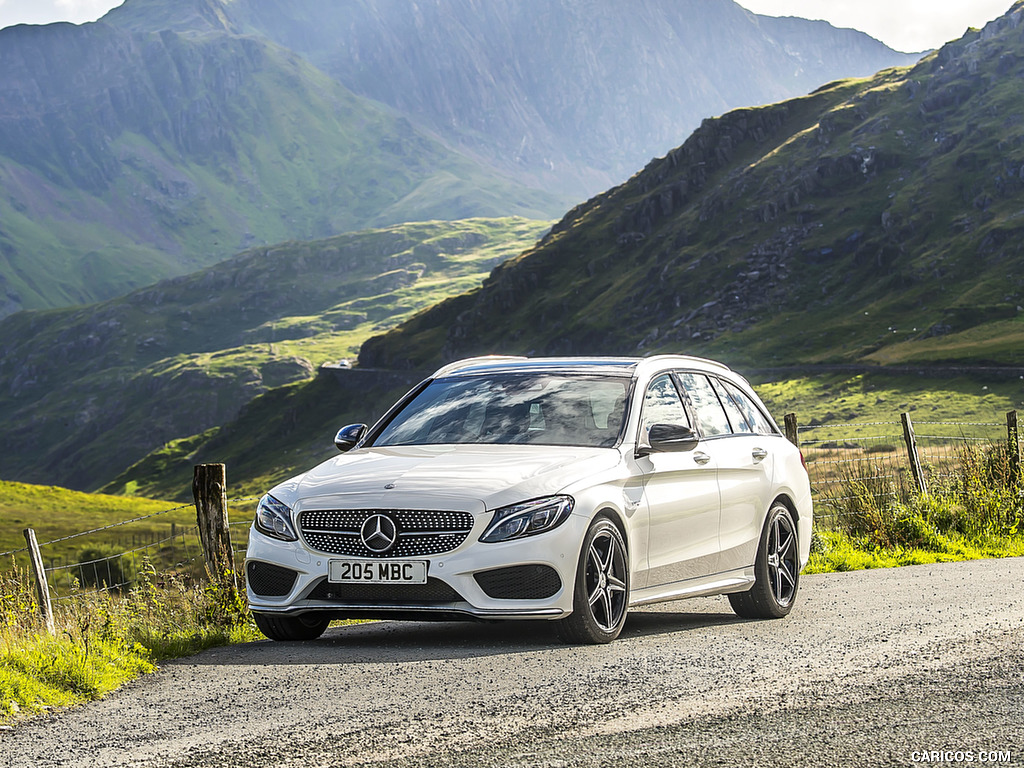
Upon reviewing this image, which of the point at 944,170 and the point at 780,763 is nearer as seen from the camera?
the point at 780,763

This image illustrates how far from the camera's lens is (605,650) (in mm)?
7633

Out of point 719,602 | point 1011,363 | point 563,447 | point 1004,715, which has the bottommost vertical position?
point 1011,363

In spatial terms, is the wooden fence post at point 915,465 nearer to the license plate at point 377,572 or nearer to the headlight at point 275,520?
the license plate at point 377,572

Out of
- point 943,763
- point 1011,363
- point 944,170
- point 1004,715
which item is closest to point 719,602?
point 1004,715

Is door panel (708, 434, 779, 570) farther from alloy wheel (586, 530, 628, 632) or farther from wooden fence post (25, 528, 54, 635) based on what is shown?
wooden fence post (25, 528, 54, 635)

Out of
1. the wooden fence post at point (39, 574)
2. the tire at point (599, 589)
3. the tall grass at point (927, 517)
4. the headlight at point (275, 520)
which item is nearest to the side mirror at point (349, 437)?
the headlight at point (275, 520)

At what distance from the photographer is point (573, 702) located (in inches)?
240

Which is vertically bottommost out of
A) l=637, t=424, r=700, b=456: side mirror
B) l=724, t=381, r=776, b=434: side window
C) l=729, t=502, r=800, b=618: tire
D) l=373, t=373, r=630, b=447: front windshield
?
l=729, t=502, r=800, b=618: tire

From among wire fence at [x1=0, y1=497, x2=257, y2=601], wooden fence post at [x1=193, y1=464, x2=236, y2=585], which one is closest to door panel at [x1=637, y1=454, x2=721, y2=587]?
wooden fence post at [x1=193, y1=464, x2=236, y2=585]

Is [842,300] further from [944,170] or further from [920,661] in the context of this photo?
[920,661]

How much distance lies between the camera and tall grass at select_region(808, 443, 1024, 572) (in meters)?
15.0

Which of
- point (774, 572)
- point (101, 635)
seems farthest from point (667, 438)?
point (101, 635)

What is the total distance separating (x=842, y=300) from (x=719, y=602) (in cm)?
15670

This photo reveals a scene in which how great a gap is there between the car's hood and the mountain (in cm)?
12743
